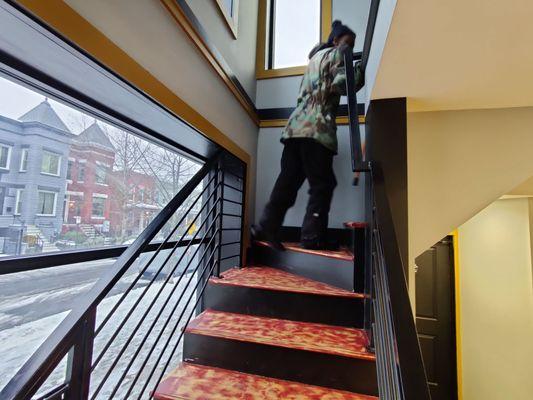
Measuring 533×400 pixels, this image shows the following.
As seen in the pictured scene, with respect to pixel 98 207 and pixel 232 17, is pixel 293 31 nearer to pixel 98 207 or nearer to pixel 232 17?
pixel 232 17

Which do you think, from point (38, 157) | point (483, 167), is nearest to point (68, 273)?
point (38, 157)

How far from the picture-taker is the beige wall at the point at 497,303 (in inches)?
93.5

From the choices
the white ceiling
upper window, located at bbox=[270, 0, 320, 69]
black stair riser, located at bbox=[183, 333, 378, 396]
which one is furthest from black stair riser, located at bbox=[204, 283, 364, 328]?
upper window, located at bbox=[270, 0, 320, 69]

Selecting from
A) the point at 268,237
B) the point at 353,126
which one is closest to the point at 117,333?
the point at 268,237

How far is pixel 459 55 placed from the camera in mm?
965

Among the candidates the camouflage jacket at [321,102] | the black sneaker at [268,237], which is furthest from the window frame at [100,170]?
the camouflage jacket at [321,102]

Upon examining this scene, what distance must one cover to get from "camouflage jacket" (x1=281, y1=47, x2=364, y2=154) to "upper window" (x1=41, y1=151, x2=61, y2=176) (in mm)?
1345

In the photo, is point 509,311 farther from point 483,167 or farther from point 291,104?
point 291,104

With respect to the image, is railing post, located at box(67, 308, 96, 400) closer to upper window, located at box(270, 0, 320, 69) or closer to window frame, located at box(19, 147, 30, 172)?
window frame, located at box(19, 147, 30, 172)

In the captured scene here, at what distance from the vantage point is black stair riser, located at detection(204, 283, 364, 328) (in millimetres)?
1420

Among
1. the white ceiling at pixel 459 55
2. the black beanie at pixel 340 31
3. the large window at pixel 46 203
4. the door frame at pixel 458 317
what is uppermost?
the black beanie at pixel 340 31

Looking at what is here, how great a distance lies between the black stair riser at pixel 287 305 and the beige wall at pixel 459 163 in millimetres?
380

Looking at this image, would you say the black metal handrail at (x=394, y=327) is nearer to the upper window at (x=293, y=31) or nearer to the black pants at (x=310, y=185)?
the black pants at (x=310, y=185)

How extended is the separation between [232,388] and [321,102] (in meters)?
1.76
